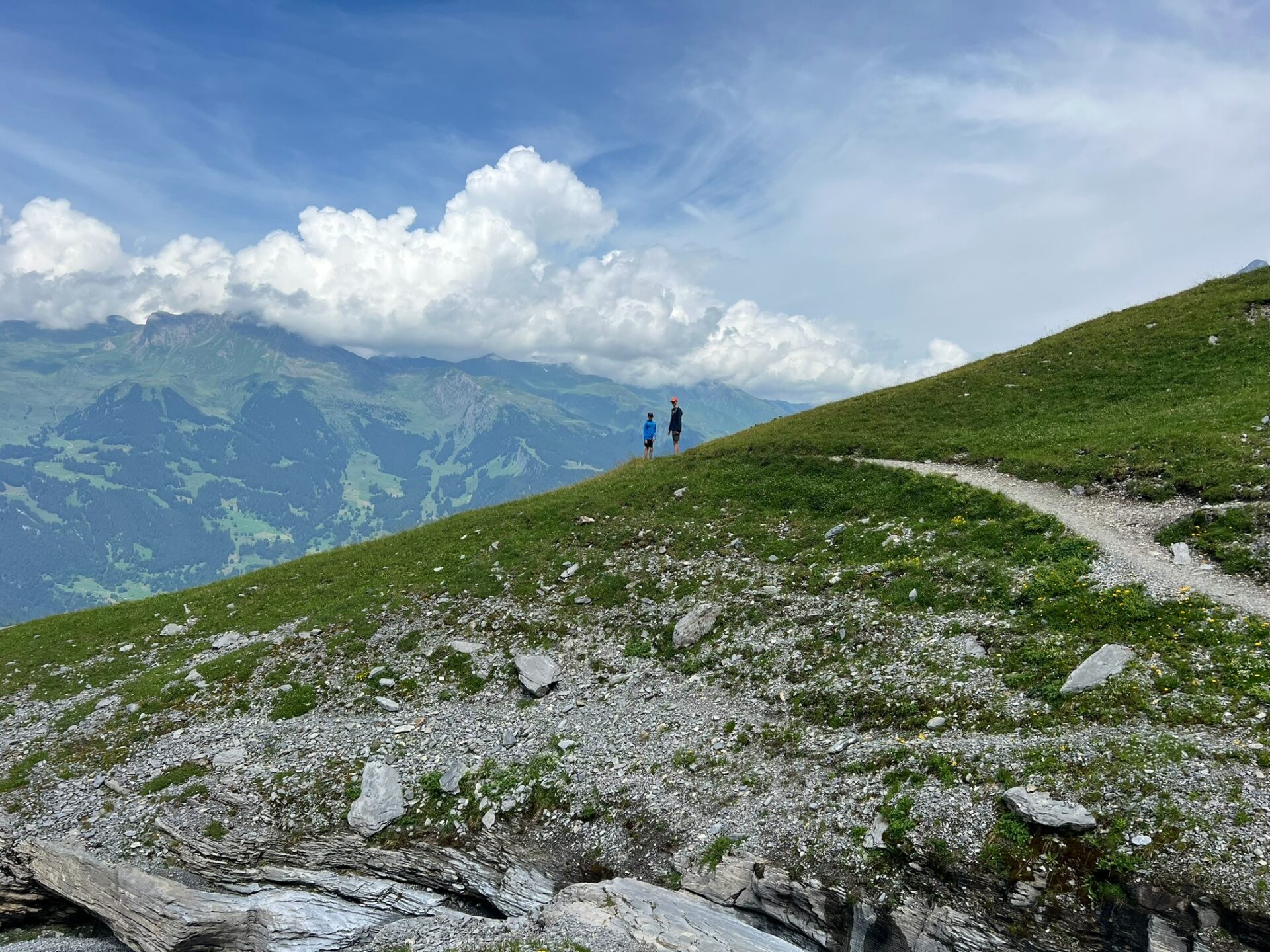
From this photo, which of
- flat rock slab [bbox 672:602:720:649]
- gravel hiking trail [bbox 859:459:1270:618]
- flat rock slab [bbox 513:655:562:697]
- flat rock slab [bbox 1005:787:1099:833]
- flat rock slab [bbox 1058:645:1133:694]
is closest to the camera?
flat rock slab [bbox 1005:787:1099:833]

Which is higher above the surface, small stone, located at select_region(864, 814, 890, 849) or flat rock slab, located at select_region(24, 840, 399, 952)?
small stone, located at select_region(864, 814, 890, 849)

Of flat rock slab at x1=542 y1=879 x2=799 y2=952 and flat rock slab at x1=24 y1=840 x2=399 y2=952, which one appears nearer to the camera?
flat rock slab at x1=542 y1=879 x2=799 y2=952

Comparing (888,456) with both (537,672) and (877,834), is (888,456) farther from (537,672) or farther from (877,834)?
(877,834)

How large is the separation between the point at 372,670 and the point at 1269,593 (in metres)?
30.8

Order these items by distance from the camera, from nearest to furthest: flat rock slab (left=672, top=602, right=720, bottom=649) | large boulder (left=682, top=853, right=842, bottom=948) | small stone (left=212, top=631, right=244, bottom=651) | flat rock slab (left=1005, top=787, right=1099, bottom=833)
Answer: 1. flat rock slab (left=1005, top=787, right=1099, bottom=833)
2. large boulder (left=682, top=853, right=842, bottom=948)
3. flat rock slab (left=672, top=602, right=720, bottom=649)
4. small stone (left=212, top=631, right=244, bottom=651)

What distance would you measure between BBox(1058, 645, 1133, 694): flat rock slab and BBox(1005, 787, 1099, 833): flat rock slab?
13.0ft

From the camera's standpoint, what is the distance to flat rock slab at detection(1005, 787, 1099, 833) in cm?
1305

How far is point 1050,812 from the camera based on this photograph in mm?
13367

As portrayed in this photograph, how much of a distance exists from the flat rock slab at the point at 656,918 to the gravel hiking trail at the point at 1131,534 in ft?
51.1

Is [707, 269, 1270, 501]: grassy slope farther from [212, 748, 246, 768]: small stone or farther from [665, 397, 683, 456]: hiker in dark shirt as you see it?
[212, 748, 246, 768]: small stone

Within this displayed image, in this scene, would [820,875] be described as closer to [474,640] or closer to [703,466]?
[474,640]

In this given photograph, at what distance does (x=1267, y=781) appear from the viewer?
12.7 meters

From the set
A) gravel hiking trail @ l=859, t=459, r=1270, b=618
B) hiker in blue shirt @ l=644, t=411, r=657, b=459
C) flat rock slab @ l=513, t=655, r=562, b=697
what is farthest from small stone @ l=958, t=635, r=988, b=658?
hiker in blue shirt @ l=644, t=411, r=657, b=459

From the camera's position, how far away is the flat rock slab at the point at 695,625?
2498 cm
